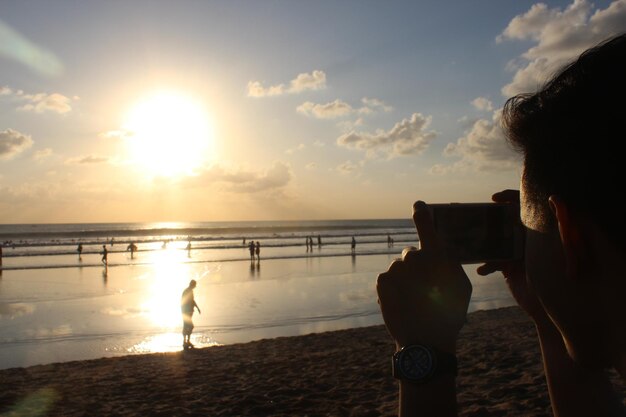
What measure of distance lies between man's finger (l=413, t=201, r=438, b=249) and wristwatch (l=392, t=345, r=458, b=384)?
294 mm

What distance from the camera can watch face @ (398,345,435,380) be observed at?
137 cm

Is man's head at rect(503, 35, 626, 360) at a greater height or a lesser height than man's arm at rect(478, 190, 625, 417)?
greater

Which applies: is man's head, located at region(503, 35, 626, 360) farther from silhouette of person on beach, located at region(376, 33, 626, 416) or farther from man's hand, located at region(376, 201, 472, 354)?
man's hand, located at region(376, 201, 472, 354)

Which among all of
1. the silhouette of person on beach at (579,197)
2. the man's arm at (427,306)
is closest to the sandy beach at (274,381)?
the man's arm at (427,306)

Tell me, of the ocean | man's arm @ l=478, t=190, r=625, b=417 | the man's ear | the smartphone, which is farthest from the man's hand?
the ocean

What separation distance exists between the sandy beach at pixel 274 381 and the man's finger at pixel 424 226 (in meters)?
6.27

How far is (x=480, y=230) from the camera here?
1.63 metres

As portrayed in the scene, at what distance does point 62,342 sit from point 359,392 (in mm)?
9441

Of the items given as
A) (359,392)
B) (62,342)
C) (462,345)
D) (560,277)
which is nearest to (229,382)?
(359,392)

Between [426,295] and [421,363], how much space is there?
0.61 ft

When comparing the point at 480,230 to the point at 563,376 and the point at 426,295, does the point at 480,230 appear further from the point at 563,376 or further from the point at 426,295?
the point at 563,376

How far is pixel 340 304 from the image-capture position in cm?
1861

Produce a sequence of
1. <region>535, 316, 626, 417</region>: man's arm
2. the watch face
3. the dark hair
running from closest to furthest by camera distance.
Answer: the dark hair
the watch face
<region>535, 316, 626, 417</region>: man's arm

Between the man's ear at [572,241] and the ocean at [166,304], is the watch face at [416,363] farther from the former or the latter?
the ocean at [166,304]
